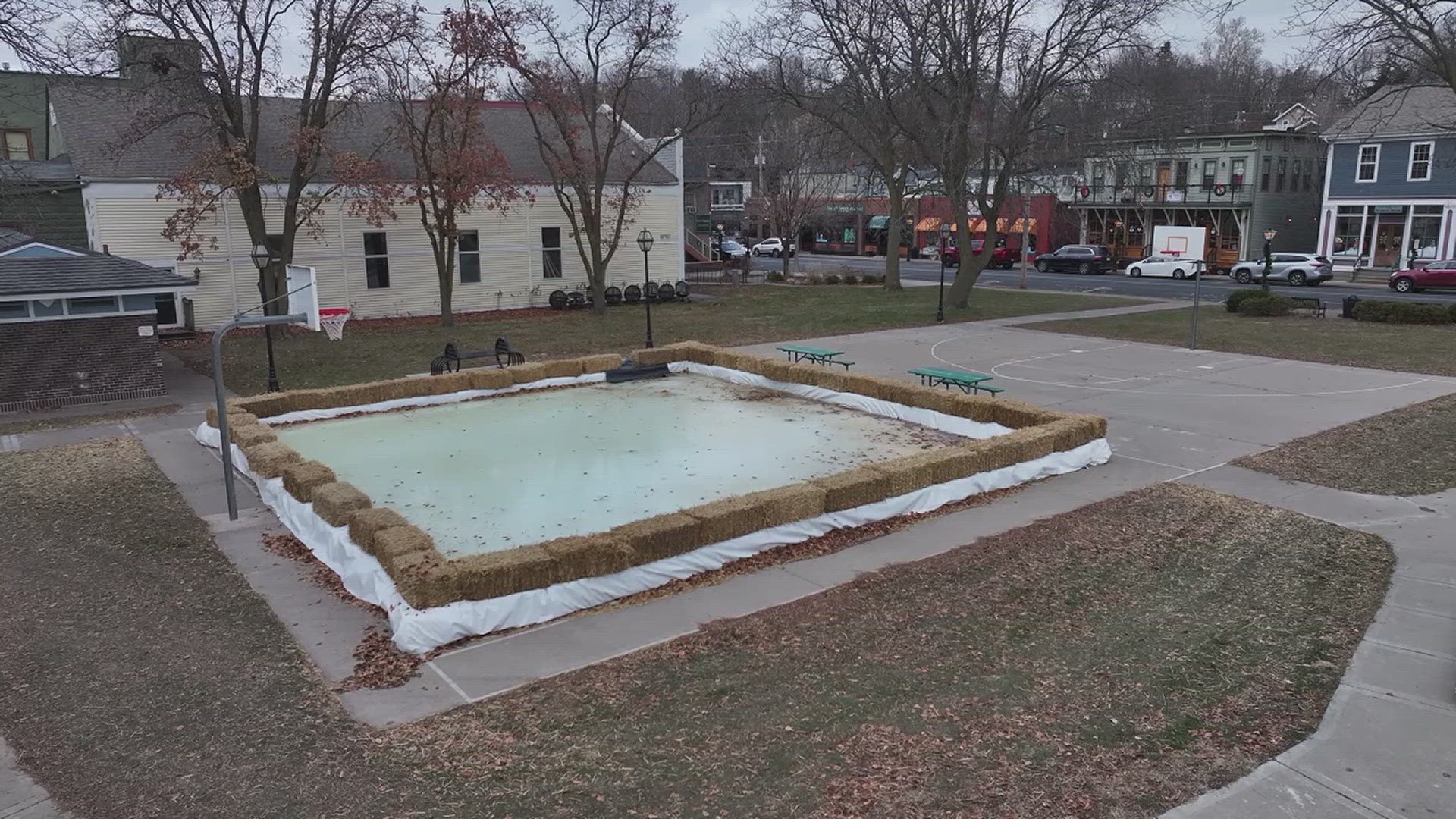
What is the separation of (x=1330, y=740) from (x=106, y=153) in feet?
104

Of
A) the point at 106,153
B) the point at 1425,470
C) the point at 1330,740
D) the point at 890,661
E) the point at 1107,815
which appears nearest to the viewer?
the point at 1107,815

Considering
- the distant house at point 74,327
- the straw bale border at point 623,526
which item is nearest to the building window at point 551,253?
the distant house at point 74,327

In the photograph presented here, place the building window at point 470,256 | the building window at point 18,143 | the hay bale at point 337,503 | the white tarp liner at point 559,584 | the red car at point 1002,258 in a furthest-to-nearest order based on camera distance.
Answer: the red car at point 1002,258
the building window at point 18,143
the building window at point 470,256
the hay bale at point 337,503
the white tarp liner at point 559,584

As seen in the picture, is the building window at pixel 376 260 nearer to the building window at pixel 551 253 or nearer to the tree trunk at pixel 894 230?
the building window at pixel 551 253

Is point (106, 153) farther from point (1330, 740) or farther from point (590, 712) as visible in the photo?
point (1330, 740)

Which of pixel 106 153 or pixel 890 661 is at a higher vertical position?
pixel 106 153

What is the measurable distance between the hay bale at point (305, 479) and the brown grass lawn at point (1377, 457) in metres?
11.9

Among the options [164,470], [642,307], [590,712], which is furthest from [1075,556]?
[642,307]

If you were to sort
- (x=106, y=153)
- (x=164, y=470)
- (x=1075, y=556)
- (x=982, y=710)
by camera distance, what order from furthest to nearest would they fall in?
1. (x=106, y=153)
2. (x=164, y=470)
3. (x=1075, y=556)
4. (x=982, y=710)

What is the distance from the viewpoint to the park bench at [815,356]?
19859 mm

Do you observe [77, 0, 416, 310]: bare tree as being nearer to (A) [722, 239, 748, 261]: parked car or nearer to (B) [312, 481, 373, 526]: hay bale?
(B) [312, 481, 373, 526]: hay bale

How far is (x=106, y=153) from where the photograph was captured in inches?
1071

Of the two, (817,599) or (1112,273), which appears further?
(1112,273)

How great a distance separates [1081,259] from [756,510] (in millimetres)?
43818
